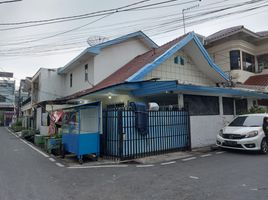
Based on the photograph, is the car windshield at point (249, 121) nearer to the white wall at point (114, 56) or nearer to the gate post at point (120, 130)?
the gate post at point (120, 130)

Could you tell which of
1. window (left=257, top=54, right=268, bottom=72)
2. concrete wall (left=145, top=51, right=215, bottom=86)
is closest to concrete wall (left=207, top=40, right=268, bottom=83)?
window (left=257, top=54, right=268, bottom=72)

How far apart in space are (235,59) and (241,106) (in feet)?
20.5

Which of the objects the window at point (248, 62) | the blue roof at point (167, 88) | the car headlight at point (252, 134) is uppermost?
the window at point (248, 62)

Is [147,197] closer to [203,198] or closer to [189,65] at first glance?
[203,198]

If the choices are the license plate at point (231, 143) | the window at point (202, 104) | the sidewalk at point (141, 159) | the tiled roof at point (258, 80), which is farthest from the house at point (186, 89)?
the tiled roof at point (258, 80)

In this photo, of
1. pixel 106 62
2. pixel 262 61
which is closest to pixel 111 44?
pixel 106 62

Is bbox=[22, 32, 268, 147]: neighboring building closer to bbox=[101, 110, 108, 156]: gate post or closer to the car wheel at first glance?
bbox=[101, 110, 108, 156]: gate post

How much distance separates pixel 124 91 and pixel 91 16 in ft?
12.9

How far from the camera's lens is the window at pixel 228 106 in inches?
549

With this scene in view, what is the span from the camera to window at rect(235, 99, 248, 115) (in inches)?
597

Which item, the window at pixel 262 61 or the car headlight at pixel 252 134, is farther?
the window at pixel 262 61

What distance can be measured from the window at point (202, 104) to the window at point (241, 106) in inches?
101

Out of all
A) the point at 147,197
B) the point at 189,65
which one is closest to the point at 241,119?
the point at 189,65

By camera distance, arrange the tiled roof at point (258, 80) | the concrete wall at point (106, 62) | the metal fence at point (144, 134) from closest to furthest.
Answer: the metal fence at point (144, 134) → the concrete wall at point (106, 62) → the tiled roof at point (258, 80)
